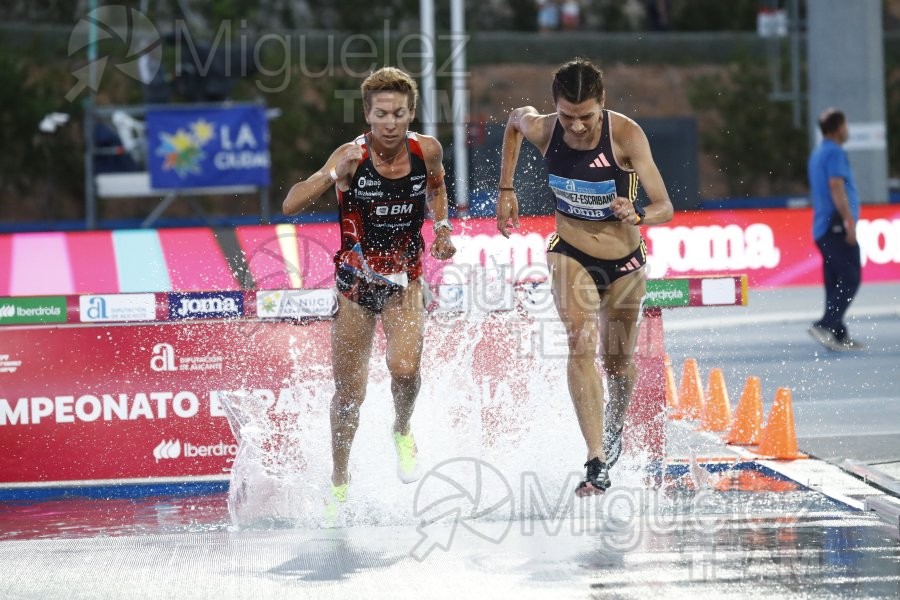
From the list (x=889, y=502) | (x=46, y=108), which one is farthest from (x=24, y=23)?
(x=889, y=502)

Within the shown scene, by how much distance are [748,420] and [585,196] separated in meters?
2.65

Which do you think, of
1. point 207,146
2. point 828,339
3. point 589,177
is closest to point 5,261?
point 207,146

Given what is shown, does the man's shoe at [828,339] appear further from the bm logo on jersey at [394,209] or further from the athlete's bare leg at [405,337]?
the bm logo on jersey at [394,209]

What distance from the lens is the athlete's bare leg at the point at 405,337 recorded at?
21.1ft

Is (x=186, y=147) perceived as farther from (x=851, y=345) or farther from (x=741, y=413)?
(x=741, y=413)

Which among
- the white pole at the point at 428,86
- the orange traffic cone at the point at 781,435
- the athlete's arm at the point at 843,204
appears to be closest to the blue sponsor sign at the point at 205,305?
the orange traffic cone at the point at 781,435

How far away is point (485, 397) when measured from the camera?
7387 millimetres

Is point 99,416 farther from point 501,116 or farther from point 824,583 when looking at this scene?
point 501,116

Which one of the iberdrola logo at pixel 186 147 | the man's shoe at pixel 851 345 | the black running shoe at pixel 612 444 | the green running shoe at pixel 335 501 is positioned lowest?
the green running shoe at pixel 335 501

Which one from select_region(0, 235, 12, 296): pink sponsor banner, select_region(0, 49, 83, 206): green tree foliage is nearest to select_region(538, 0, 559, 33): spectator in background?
select_region(0, 49, 83, 206): green tree foliage

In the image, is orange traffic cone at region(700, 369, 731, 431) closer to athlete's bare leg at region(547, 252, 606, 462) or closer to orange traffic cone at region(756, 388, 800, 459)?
orange traffic cone at region(756, 388, 800, 459)

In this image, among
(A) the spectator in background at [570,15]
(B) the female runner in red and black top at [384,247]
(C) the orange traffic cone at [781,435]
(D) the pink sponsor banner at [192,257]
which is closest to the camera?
(B) the female runner in red and black top at [384,247]

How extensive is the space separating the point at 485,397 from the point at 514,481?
0.63 m

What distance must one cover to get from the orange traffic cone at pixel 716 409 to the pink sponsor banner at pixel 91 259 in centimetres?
711
